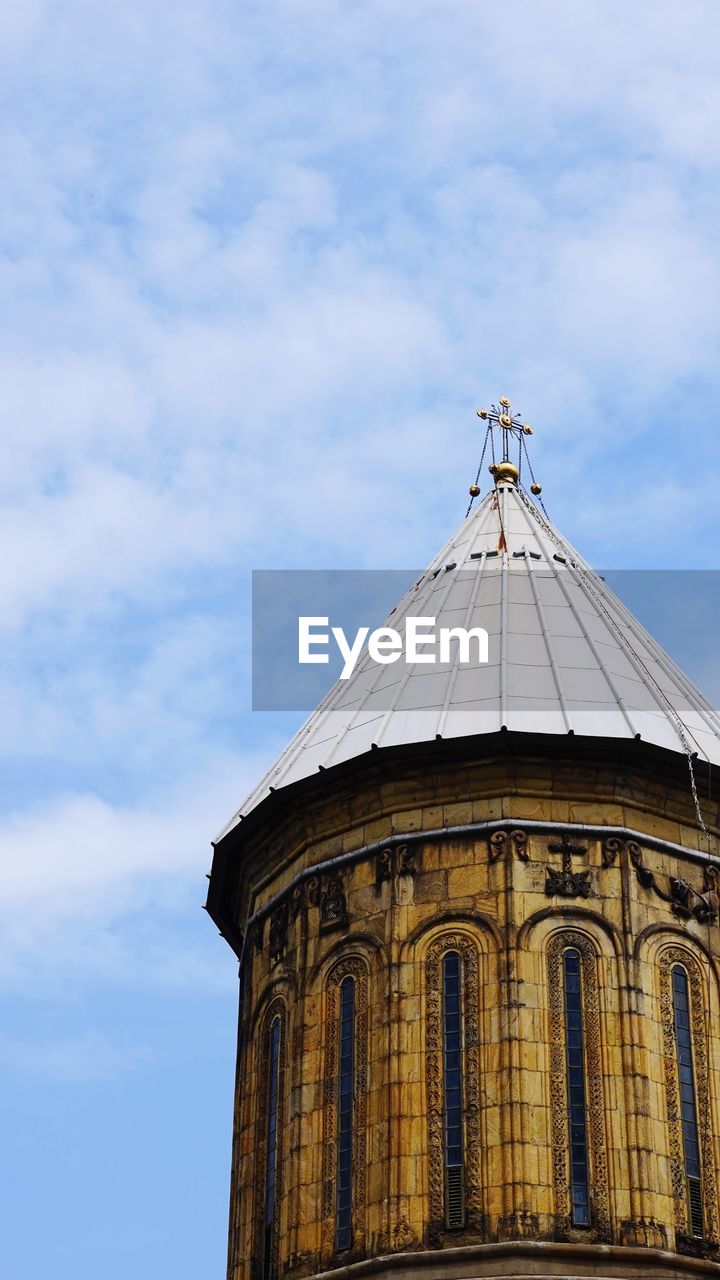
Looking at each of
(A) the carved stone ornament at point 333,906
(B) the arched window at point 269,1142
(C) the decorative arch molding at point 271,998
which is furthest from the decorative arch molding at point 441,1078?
(B) the arched window at point 269,1142

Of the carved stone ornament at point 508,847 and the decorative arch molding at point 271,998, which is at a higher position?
the carved stone ornament at point 508,847

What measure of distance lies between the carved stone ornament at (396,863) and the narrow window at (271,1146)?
2.96 m

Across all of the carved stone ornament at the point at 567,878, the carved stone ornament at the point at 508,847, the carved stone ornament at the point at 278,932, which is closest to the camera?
the carved stone ornament at the point at 567,878

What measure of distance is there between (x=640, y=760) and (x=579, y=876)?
6.88ft

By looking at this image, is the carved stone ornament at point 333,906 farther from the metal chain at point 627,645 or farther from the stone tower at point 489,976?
the metal chain at point 627,645

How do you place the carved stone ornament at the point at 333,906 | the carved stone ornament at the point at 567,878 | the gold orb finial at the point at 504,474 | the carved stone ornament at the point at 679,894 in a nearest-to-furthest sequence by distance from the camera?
the carved stone ornament at the point at 567,878
the carved stone ornament at the point at 679,894
the carved stone ornament at the point at 333,906
the gold orb finial at the point at 504,474

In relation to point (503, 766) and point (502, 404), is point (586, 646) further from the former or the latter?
point (502, 404)

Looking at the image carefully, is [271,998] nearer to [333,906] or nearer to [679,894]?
[333,906]

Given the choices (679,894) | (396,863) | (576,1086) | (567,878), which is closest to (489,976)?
(567,878)

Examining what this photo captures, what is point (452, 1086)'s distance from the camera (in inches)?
1400

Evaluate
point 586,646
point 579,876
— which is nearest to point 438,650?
point 586,646

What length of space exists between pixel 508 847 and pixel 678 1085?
423cm

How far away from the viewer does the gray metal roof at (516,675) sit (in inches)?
1494

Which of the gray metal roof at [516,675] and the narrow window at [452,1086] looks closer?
the narrow window at [452,1086]
